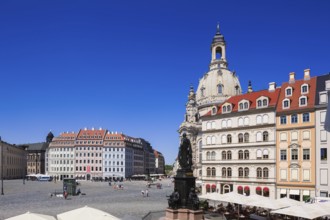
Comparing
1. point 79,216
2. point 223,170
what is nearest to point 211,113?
point 223,170

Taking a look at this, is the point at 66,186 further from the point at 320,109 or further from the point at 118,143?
the point at 118,143

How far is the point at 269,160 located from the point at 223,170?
9487 mm

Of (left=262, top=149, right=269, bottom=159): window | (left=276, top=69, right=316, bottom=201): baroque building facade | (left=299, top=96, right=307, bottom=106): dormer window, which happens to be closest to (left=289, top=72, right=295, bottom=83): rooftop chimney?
(left=276, top=69, right=316, bottom=201): baroque building facade

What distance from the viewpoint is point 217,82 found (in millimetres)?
105438

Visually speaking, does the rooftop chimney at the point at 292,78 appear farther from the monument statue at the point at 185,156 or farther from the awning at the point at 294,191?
the monument statue at the point at 185,156

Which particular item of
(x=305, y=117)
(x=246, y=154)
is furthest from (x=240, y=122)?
(x=305, y=117)

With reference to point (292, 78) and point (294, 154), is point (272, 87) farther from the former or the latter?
point (294, 154)

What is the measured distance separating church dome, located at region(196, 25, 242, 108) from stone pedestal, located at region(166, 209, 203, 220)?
245ft

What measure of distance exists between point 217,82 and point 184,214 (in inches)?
3169

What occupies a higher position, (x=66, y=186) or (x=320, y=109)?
(x=320, y=109)

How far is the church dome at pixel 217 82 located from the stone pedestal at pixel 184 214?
74.6m

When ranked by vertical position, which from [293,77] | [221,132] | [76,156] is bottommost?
[76,156]

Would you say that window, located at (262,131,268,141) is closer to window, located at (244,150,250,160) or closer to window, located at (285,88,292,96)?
window, located at (244,150,250,160)

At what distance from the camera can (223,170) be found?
61531mm
